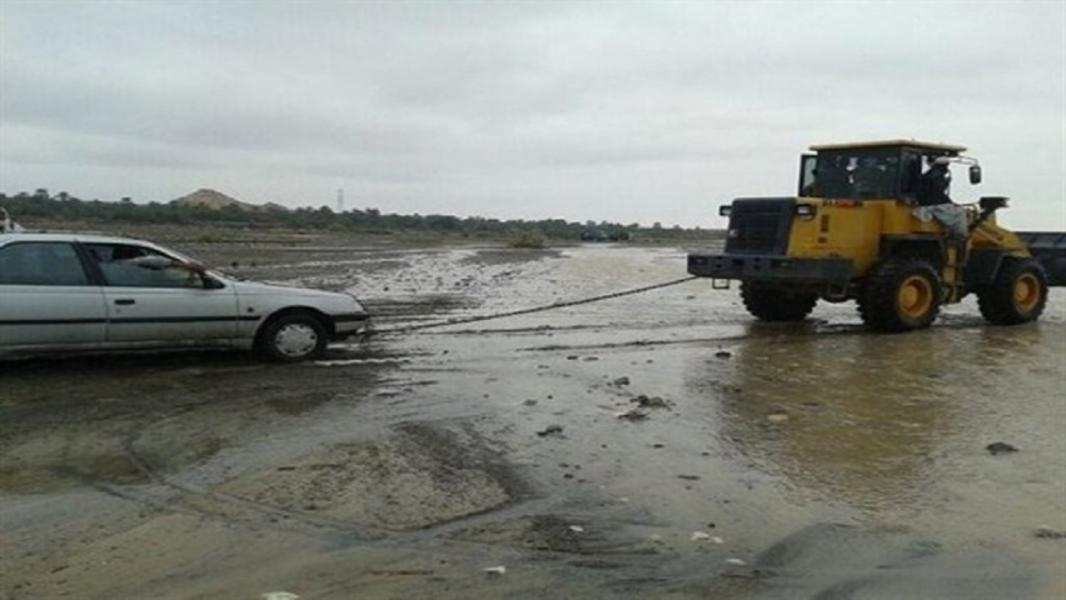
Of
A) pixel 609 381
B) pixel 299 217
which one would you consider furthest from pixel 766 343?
pixel 299 217

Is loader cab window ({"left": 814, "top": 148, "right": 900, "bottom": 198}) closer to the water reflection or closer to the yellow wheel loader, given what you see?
the yellow wheel loader

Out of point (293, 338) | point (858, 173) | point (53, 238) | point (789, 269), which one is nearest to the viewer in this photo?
point (53, 238)

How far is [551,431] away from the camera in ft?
22.1

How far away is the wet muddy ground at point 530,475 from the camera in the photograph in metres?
4.17

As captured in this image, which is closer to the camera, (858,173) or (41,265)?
(41,265)

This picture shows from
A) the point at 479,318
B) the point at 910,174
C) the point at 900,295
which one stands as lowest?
the point at 479,318

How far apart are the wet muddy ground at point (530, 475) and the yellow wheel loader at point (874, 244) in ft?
9.06

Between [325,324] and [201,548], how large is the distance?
18.4 feet

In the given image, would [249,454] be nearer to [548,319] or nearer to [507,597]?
[507,597]

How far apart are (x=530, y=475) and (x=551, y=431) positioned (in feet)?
3.63

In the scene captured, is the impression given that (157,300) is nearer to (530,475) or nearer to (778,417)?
(530,475)

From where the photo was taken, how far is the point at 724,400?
819cm

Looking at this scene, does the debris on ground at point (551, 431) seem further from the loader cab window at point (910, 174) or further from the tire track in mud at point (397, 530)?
the loader cab window at point (910, 174)

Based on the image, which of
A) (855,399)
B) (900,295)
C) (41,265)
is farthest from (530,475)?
(900,295)
